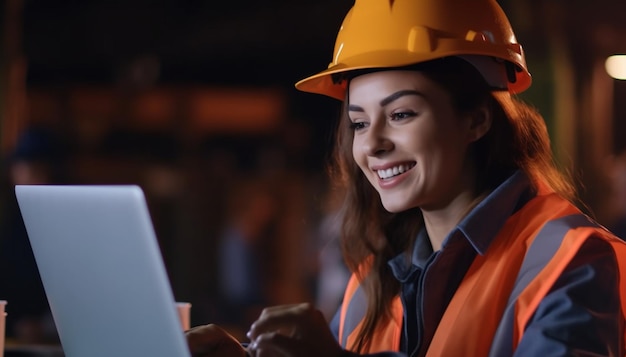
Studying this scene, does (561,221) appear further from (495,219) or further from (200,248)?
(200,248)

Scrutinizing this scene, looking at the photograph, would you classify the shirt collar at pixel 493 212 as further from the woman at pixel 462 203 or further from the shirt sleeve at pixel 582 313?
the shirt sleeve at pixel 582 313

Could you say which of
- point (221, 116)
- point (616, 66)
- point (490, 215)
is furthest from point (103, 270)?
point (221, 116)

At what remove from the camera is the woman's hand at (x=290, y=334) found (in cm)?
150

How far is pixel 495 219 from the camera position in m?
1.87

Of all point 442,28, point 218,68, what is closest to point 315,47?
point 218,68

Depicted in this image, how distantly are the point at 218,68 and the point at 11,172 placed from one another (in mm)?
4922

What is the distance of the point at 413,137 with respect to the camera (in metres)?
1.87

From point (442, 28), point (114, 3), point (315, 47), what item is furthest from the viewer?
point (315, 47)

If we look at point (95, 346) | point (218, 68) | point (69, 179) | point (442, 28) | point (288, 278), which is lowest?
point (288, 278)

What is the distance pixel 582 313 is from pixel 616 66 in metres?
6.01

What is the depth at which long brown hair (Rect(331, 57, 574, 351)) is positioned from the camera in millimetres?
1928

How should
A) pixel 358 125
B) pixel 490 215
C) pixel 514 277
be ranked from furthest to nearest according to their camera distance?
pixel 358 125 < pixel 490 215 < pixel 514 277

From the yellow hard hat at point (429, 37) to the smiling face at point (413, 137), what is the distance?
0.14 ft

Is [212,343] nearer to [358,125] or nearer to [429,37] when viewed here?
[358,125]
